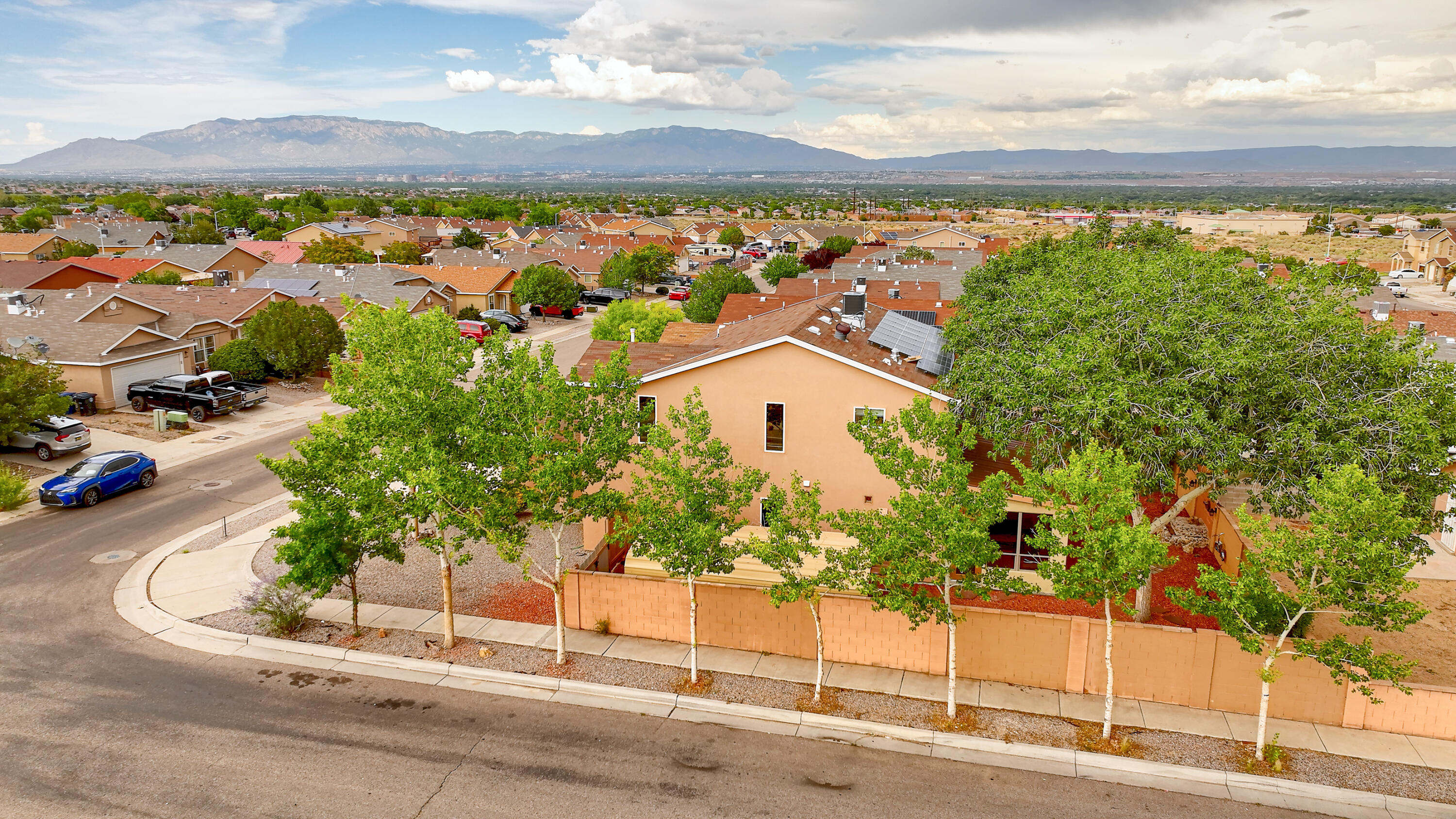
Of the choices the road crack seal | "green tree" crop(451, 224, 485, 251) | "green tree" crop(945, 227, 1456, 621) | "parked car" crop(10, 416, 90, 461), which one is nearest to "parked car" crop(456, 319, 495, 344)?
"parked car" crop(10, 416, 90, 461)

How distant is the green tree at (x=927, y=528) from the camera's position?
608 inches

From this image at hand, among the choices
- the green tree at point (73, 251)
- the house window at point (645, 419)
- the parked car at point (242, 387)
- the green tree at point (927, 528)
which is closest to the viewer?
the green tree at point (927, 528)

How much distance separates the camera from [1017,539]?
23.2m

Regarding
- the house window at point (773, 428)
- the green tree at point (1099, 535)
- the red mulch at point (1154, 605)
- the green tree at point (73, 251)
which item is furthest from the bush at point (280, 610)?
the green tree at point (73, 251)

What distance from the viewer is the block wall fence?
1605 centimetres

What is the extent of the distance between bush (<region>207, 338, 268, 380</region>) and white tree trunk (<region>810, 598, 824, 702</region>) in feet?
128

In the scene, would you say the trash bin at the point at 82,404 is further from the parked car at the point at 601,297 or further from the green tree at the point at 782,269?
the green tree at the point at 782,269

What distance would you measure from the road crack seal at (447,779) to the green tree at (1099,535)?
35.6 ft

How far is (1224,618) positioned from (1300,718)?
319 centimetres

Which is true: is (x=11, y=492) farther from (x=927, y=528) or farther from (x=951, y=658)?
(x=951, y=658)

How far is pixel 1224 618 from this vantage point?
15.3 m

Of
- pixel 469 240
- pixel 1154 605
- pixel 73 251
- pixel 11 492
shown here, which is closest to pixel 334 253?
pixel 73 251

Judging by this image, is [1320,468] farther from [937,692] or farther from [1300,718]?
[937,692]

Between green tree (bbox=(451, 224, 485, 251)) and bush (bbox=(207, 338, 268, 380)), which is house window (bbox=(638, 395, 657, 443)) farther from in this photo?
green tree (bbox=(451, 224, 485, 251))
